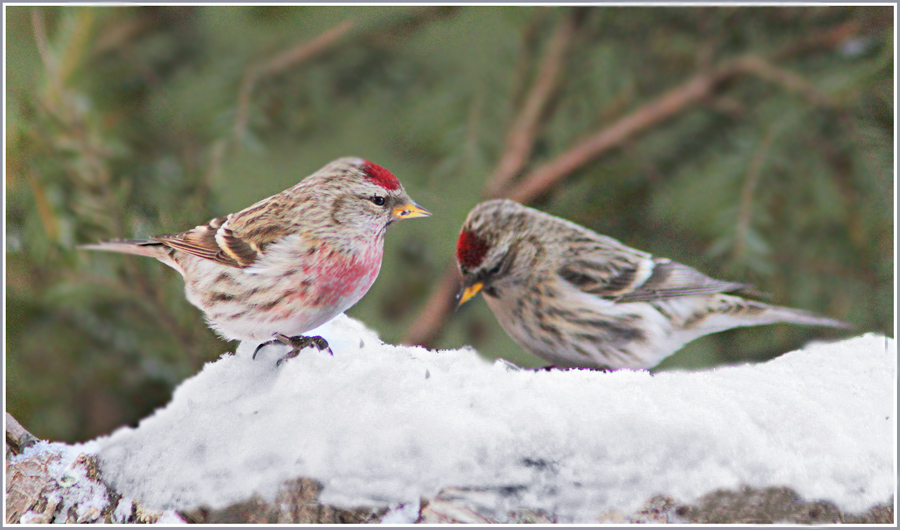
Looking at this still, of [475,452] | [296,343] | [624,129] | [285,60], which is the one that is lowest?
[475,452]

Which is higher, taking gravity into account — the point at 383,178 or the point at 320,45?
the point at 320,45

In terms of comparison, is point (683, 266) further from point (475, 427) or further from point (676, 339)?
point (475, 427)

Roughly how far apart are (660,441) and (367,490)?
10.9 inches

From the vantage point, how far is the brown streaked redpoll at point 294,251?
77cm

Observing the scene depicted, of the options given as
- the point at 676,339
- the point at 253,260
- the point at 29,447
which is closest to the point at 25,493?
the point at 29,447

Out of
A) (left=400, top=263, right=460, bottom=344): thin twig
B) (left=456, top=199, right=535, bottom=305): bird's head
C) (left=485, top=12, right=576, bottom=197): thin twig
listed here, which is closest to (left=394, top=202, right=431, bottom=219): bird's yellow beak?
(left=456, top=199, right=535, bottom=305): bird's head

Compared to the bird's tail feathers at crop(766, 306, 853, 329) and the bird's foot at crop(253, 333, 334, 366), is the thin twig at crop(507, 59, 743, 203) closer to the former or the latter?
the bird's tail feathers at crop(766, 306, 853, 329)

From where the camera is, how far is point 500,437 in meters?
0.66

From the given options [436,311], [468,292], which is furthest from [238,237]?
[436,311]

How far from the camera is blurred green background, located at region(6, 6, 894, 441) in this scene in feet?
3.35

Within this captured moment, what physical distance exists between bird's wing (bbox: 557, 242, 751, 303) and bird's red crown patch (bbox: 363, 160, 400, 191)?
541 millimetres

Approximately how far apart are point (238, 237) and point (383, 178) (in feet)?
0.63

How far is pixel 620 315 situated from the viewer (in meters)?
1.20

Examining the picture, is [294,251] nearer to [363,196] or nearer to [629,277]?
[363,196]
